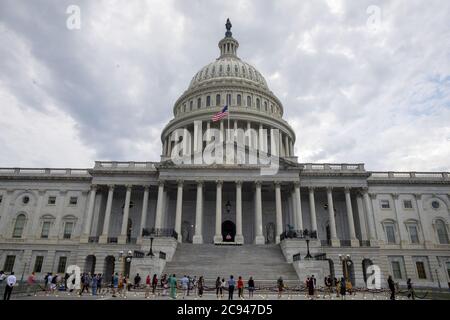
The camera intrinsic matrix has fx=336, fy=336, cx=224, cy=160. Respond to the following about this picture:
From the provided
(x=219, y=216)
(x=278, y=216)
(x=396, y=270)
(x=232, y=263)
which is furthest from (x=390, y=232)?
(x=232, y=263)

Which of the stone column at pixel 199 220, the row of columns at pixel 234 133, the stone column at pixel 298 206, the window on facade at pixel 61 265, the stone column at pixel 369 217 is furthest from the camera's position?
the row of columns at pixel 234 133

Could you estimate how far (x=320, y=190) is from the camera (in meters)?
48.7

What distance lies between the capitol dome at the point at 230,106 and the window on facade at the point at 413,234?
26.2 meters

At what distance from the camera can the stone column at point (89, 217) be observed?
1770 inches

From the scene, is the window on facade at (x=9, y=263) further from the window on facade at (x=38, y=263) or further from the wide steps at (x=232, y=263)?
the wide steps at (x=232, y=263)

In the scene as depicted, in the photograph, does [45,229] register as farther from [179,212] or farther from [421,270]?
[421,270]

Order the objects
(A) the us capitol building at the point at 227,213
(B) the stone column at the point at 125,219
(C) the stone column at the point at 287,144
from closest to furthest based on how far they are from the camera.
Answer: (A) the us capitol building at the point at 227,213, (B) the stone column at the point at 125,219, (C) the stone column at the point at 287,144

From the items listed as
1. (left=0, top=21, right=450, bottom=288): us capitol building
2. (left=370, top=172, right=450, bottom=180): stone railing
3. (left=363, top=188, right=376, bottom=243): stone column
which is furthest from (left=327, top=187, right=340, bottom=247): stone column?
(left=370, top=172, right=450, bottom=180): stone railing

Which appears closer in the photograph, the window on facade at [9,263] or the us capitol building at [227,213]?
the us capitol building at [227,213]

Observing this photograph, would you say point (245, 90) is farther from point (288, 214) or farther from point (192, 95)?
point (288, 214)

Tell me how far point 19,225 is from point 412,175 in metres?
59.4

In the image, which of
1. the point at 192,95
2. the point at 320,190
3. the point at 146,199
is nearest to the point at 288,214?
the point at 320,190

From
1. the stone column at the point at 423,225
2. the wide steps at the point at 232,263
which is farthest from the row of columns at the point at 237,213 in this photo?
the stone column at the point at 423,225
